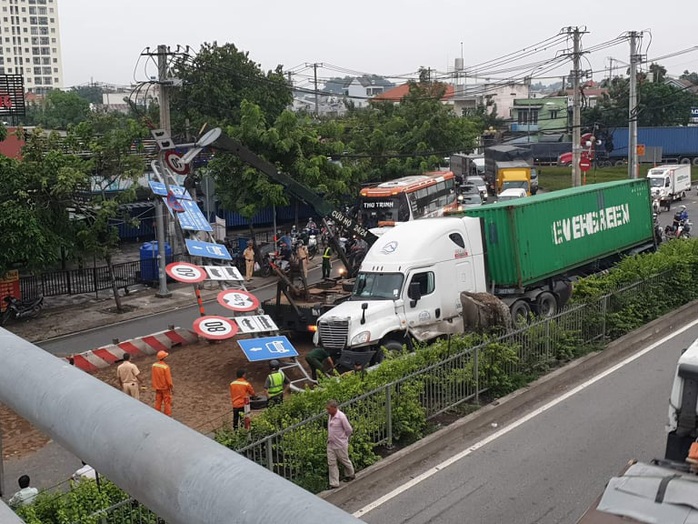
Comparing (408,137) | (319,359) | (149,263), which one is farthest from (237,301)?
(408,137)

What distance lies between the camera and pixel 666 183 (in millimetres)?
44438

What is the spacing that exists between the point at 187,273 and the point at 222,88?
2836 centimetres

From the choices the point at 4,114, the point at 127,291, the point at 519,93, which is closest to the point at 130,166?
the point at 127,291

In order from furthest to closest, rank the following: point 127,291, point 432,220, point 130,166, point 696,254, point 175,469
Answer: point 127,291, point 130,166, point 696,254, point 432,220, point 175,469

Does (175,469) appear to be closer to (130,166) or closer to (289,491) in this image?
(289,491)

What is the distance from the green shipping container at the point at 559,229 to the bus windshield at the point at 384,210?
35.3 ft

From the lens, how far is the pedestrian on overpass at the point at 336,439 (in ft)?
33.5

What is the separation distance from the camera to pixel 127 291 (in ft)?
88.6

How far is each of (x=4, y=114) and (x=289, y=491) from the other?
3361 cm

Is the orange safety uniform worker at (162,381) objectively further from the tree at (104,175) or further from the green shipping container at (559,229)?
the tree at (104,175)

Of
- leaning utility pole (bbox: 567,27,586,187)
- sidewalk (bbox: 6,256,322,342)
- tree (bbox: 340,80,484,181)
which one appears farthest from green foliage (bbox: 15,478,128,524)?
leaning utility pole (bbox: 567,27,586,187)

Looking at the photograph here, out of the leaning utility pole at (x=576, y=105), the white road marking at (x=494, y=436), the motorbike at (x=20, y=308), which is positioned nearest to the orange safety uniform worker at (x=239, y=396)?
the white road marking at (x=494, y=436)

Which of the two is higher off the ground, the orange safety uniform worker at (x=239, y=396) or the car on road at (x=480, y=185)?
the car on road at (x=480, y=185)

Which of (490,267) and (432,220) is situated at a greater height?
(432,220)
